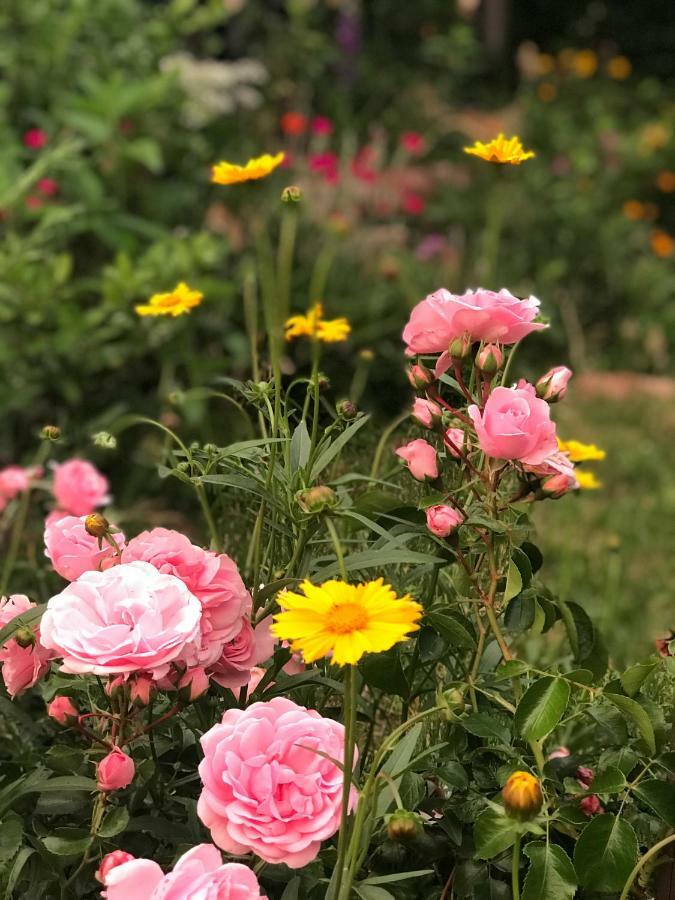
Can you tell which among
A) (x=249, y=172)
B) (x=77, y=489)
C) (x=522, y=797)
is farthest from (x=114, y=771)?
(x=77, y=489)

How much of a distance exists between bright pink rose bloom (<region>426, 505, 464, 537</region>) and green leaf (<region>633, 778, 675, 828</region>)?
0.86 ft

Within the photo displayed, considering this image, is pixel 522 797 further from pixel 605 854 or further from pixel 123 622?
pixel 123 622

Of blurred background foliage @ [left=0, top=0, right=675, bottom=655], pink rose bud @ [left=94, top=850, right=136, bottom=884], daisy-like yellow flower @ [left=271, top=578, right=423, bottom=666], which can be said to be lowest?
Result: blurred background foliage @ [left=0, top=0, right=675, bottom=655]

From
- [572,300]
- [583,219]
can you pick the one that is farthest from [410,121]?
[572,300]

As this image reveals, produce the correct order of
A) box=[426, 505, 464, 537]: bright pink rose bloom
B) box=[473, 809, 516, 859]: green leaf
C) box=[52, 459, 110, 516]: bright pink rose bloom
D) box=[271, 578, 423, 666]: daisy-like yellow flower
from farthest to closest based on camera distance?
box=[52, 459, 110, 516]: bright pink rose bloom < box=[426, 505, 464, 537]: bright pink rose bloom < box=[473, 809, 516, 859]: green leaf < box=[271, 578, 423, 666]: daisy-like yellow flower

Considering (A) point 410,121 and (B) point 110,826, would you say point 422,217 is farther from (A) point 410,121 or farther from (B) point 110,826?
(B) point 110,826

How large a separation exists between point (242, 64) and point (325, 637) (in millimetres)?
4615

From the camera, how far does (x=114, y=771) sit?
921 millimetres

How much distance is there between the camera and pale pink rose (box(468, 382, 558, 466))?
94 centimetres

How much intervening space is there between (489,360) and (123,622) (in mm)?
383

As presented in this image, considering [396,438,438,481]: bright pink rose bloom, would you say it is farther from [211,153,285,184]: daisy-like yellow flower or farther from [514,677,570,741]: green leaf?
[211,153,285,184]: daisy-like yellow flower

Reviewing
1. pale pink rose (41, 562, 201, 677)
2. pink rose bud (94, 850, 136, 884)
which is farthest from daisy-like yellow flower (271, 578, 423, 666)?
pink rose bud (94, 850, 136, 884)

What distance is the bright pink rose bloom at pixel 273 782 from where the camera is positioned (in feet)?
2.78

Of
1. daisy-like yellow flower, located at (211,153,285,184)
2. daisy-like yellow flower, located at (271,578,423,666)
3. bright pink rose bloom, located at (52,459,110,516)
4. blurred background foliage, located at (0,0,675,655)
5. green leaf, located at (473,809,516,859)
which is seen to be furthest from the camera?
blurred background foliage, located at (0,0,675,655)
